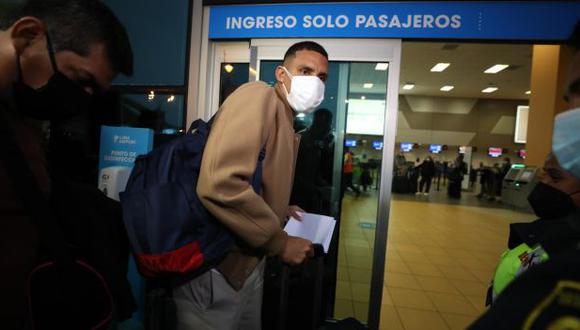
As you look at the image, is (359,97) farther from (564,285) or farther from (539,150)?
(539,150)

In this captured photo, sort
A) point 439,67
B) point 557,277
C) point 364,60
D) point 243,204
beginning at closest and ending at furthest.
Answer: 1. point 557,277
2. point 243,204
3. point 364,60
4. point 439,67

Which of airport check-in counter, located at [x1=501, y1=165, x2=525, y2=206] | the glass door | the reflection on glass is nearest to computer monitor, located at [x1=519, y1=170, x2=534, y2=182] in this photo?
airport check-in counter, located at [x1=501, y1=165, x2=525, y2=206]

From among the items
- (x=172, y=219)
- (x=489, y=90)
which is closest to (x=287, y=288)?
(x=172, y=219)

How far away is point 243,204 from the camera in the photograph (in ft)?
3.35

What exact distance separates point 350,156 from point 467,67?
31.4ft

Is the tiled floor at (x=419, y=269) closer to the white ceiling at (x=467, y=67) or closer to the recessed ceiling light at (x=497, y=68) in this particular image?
the white ceiling at (x=467, y=67)

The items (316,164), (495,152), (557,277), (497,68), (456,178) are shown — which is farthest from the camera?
(495,152)

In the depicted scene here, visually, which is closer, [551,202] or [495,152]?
[551,202]

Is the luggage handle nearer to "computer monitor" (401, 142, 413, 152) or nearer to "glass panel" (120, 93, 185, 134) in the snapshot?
"glass panel" (120, 93, 185, 134)

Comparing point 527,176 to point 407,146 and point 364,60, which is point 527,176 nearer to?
point 364,60

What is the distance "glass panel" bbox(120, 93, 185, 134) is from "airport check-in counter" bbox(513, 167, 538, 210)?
7.04 metres

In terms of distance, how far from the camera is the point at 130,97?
3.25 metres

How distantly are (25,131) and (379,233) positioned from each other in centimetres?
248

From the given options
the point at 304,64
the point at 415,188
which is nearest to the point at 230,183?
the point at 304,64
